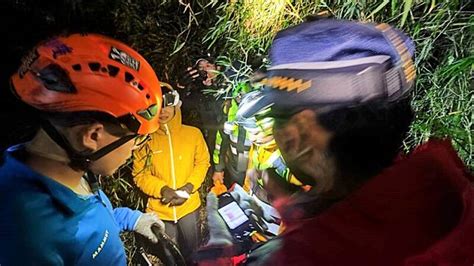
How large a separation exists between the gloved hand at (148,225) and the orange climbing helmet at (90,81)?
0.42 metres

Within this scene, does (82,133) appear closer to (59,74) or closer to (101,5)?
(59,74)

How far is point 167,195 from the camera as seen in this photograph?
1.72 m

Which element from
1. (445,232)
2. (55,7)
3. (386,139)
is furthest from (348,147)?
(55,7)

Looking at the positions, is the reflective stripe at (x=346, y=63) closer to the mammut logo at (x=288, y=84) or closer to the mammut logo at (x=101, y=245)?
the mammut logo at (x=288, y=84)

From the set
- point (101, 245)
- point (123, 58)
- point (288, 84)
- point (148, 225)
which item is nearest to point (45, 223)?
point (101, 245)

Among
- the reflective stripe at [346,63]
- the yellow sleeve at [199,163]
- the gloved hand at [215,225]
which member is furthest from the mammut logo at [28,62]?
the reflective stripe at [346,63]

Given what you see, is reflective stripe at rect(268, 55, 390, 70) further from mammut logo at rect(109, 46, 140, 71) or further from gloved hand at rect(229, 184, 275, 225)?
gloved hand at rect(229, 184, 275, 225)

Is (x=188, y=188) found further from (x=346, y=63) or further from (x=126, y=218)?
(x=346, y=63)

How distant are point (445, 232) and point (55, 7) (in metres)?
1.34

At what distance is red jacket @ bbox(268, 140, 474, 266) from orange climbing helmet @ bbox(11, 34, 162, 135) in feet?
2.56

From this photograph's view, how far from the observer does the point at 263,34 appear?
1.56m

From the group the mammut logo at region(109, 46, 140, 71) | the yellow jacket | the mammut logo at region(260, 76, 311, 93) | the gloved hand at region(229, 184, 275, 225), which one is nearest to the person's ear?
the mammut logo at region(109, 46, 140, 71)

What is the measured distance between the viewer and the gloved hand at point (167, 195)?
1720mm

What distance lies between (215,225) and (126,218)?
264 millimetres
